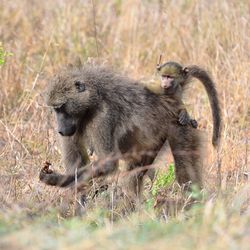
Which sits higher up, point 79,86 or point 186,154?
point 79,86

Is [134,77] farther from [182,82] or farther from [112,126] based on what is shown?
[112,126]

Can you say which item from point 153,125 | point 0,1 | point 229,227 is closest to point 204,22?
point 0,1

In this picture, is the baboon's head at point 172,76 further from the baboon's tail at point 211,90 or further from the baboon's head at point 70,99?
the baboon's head at point 70,99

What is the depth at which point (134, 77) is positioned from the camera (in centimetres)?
793

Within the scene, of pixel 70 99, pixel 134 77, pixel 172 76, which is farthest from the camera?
pixel 134 77

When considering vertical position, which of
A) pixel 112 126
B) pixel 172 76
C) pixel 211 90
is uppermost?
pixel 172 76

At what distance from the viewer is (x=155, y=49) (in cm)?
859

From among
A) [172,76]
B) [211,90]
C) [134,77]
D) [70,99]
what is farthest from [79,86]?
[134,77]

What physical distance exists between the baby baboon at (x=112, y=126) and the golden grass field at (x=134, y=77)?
201 mm

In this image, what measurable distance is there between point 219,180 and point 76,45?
3.78 meters

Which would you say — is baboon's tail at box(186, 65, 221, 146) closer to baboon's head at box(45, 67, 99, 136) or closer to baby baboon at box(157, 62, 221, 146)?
baby baboon at box(157, 62, 221, 146)

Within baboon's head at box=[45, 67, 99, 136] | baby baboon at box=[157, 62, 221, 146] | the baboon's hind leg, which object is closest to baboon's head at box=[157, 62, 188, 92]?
baby baboon at box=[157, 62, 221, 146]

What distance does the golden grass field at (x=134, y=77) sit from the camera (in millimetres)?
3502

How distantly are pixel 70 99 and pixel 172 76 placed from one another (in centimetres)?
83
